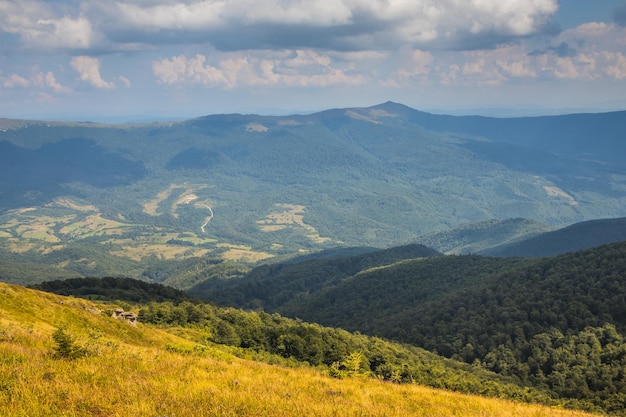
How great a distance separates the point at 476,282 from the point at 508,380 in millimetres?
93593

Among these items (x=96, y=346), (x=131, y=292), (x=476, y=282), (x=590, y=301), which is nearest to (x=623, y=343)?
(x=590, y=301)

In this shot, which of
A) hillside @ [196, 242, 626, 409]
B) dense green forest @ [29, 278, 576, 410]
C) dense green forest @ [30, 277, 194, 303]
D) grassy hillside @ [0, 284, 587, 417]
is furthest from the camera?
dense green forest @ [30, 277, 194, 303]

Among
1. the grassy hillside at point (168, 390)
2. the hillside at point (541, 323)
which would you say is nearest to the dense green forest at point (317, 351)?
the hillside at point (541, 323)

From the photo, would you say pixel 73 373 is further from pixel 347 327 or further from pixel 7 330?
pixel 347 327

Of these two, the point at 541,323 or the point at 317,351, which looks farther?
the point at 541,323

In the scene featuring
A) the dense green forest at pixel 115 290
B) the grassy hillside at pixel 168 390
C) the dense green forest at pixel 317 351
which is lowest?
the dense green forest at pixel 115 290

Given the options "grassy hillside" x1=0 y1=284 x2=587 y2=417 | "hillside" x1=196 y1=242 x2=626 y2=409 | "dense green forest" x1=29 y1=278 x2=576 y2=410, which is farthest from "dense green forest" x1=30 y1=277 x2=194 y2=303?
"grassy hillside" x1=0 y1=284 x2=587 y2=417

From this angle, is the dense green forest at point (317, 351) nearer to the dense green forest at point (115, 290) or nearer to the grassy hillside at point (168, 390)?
the grassy hillside at point (168, 390)

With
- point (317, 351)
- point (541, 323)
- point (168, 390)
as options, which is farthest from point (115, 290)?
point (168, 390)

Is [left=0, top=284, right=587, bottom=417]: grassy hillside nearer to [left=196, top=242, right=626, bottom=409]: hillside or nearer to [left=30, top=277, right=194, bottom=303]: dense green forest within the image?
[left=196, top=242, right=626, bottom=409]: hillside

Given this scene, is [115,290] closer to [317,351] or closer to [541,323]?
[317,351]

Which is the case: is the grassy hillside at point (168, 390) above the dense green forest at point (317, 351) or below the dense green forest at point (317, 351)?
above

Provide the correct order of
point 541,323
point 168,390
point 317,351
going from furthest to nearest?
1. point 541,323
2. point 317,351
3. point 168,390

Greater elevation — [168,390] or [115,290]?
[168,390]
